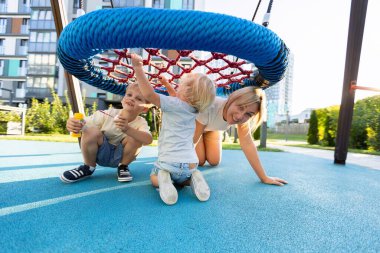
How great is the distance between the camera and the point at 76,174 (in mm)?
1346

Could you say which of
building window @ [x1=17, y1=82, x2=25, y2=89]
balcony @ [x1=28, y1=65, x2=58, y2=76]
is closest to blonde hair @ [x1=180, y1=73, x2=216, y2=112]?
balcony @ [x1=28, y1=65, x2=58, y2=76]

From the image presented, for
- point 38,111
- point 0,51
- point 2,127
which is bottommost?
point 2,127

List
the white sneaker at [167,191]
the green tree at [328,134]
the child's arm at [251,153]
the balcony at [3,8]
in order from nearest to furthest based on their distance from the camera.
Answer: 1. the white sneaker at [167,191]
2. the child's arm at [251,153]
3. the green tree at [328,134]
4. the balcony at [3,8]

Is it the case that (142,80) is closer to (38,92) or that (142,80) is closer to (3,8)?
(38,92)

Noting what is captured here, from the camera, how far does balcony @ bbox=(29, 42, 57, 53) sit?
61.1 feet

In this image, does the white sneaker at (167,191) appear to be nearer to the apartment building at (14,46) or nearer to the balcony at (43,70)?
the balcony at (43,70)

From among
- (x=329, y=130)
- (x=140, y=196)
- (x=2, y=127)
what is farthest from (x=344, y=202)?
(x=2, y=127)

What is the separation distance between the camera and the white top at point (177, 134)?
3.76 ft

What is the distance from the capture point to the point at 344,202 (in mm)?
1180

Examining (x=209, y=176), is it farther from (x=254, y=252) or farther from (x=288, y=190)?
(x=254, y=252)

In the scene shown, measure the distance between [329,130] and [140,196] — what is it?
7638 millimetres

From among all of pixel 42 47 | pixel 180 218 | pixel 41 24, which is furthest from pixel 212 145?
pixel 41 24

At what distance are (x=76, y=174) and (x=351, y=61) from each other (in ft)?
8.13

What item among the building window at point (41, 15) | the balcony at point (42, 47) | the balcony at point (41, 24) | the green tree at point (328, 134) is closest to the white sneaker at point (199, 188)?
the green tree at point (328, 134)
